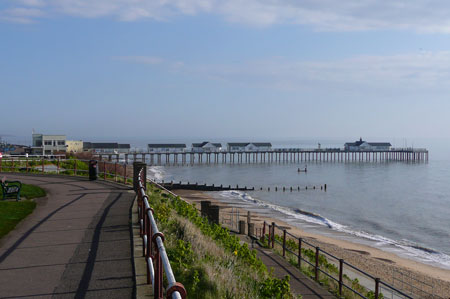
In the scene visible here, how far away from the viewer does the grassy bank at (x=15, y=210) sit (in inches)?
416

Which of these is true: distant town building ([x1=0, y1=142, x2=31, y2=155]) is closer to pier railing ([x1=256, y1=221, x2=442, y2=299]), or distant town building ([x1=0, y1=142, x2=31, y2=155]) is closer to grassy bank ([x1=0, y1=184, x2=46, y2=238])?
grassy bank ([x1=0, y1=184, x2=46, y2=238])

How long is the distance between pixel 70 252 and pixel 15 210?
518 cm

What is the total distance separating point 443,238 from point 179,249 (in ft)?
115

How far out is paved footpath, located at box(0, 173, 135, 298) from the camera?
20.8 feet

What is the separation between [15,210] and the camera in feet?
41.3

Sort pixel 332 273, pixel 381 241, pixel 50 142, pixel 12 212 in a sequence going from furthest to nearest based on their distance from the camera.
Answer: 1. pixel 50 142
2. pixel 381 241
3. pixel 332 273
4. pixel 12 212

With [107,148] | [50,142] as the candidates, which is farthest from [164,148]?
[50,142]

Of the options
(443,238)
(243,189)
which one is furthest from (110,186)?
(243,189)

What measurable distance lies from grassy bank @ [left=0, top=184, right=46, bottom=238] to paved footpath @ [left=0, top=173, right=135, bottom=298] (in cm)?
20

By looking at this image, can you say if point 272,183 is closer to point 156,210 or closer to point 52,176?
point 52,176

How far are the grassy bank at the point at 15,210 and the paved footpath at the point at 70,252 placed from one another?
20 centimetres

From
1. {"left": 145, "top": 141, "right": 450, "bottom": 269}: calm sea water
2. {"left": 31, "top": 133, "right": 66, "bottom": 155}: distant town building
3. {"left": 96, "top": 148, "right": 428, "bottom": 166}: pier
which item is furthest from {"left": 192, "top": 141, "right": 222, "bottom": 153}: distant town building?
→ {"left": 145, "top": 141, "right": 450, "bottom": 269}: calm sea water

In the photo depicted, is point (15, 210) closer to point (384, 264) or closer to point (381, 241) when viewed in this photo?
point (384, 264)

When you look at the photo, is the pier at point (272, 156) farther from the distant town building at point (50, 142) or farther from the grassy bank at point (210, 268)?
the grassy bank at point (210, 268)
